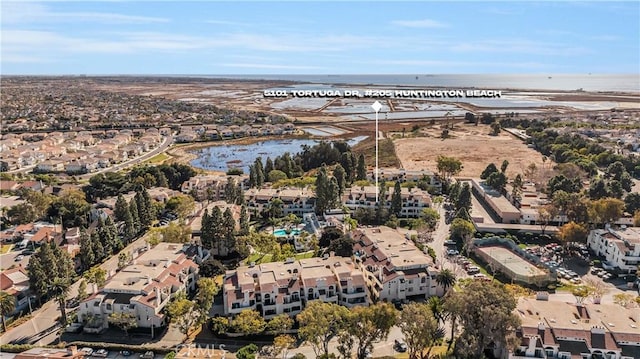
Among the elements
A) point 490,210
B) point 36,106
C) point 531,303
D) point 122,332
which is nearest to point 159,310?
point 122,332

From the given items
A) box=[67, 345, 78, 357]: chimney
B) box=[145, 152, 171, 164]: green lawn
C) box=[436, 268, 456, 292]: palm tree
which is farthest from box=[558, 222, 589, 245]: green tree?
box=[145, 152, 171, 164]: green lawn

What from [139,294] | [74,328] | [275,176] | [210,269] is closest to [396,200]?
[275,176]

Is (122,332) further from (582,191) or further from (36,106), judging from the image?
(36,106)

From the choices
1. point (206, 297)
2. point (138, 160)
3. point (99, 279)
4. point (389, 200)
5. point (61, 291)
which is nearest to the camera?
point (206, 297)

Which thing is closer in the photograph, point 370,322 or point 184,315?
point 370,322

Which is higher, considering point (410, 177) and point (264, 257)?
point (410, 177)

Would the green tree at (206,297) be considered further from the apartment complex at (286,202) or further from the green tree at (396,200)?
the green tree at (396,200)

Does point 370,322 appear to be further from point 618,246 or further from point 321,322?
point 618,246

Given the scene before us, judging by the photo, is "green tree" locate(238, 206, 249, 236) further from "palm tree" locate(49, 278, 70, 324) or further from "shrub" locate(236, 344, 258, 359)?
"shrub" locate(236, 344, 258, 359)
